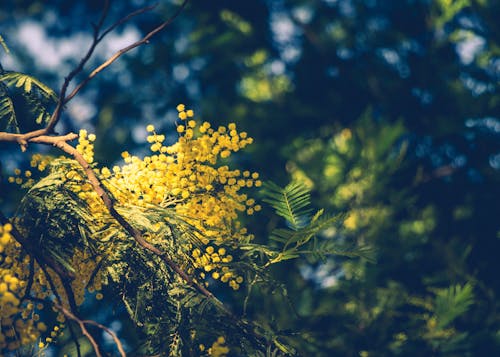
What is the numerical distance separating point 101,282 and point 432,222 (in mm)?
3332

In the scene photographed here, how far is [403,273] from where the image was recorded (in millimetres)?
3908

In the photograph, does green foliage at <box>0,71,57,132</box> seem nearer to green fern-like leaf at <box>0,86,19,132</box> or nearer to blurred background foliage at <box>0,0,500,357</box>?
green fern-like leaf at <box>0,86,19,132</box>

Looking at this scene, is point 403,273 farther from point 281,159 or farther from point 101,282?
point 101,282

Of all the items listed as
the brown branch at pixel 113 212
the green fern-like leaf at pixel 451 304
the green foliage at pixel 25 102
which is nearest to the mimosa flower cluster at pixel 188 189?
the brown branch at pixel 113 212

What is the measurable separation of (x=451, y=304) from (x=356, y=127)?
137cm

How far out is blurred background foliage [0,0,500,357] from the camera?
11.1 feet

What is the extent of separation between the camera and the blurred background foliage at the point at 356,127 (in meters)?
3.38

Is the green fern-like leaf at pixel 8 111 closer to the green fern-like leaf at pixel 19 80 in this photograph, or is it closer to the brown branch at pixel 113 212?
the green fern-like leaf at pixel 19 80

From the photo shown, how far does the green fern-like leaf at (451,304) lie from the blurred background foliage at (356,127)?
11mm

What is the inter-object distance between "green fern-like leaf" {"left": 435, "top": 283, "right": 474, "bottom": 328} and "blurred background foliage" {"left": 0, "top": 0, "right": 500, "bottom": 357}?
0.01 meters

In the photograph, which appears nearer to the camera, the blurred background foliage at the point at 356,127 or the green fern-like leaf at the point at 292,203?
the green fern-like leaf at the point at 292,203

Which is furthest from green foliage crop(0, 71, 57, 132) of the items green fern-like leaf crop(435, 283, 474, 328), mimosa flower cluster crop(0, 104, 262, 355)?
Answer: green fern-like leaf crop(435, 283, 474, 328)

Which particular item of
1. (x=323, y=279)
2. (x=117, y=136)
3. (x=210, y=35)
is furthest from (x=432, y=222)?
(x=117, y=136)

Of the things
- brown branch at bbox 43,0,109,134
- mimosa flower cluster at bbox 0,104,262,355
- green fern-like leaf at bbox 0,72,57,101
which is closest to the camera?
brown branch at bbox 43,0,109,134
